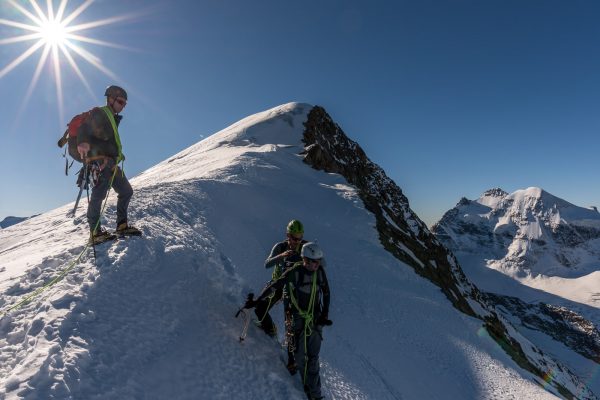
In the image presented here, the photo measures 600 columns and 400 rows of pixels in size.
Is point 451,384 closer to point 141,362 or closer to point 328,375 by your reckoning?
point 328,375

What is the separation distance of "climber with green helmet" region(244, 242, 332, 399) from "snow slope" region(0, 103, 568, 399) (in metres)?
0.37

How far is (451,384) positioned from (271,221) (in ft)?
35.5

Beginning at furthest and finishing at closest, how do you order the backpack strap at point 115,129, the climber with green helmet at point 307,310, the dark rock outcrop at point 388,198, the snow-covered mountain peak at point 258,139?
the dark rock outcrop at point 388,198 → the snow-covered mountain peak at point 258,139 → the backpack strap at point 115,129 → the climber with green helmet at point 307,310

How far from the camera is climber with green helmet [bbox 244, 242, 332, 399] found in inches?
240

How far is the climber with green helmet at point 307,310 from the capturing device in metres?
6.10

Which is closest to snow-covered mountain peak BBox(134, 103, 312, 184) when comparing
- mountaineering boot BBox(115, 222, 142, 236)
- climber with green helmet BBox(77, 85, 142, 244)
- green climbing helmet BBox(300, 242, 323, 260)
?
mountaineering boot BBox(115, 222, 142, 236)

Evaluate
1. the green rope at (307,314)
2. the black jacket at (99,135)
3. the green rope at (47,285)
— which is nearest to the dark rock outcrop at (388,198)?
the green rope at (307,314)

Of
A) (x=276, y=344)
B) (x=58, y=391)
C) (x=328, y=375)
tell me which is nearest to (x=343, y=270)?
(x=328, y=375)

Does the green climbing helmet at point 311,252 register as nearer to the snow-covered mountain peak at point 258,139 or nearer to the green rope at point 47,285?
the green rope at point 47,285

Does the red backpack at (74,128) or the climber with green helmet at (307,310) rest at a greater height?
the red backpack at (74,128)

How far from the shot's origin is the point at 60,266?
6.27 meters

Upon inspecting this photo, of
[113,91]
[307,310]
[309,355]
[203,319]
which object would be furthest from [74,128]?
[309,355]

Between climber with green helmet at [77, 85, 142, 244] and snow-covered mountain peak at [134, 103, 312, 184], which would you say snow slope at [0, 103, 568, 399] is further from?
snow-covered mountain peak at [134, 103, 312, 184]

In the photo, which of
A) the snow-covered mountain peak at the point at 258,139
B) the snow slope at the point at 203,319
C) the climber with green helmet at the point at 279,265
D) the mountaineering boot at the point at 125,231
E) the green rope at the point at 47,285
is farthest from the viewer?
the snow-covered mountain peak at the point at 258,139
